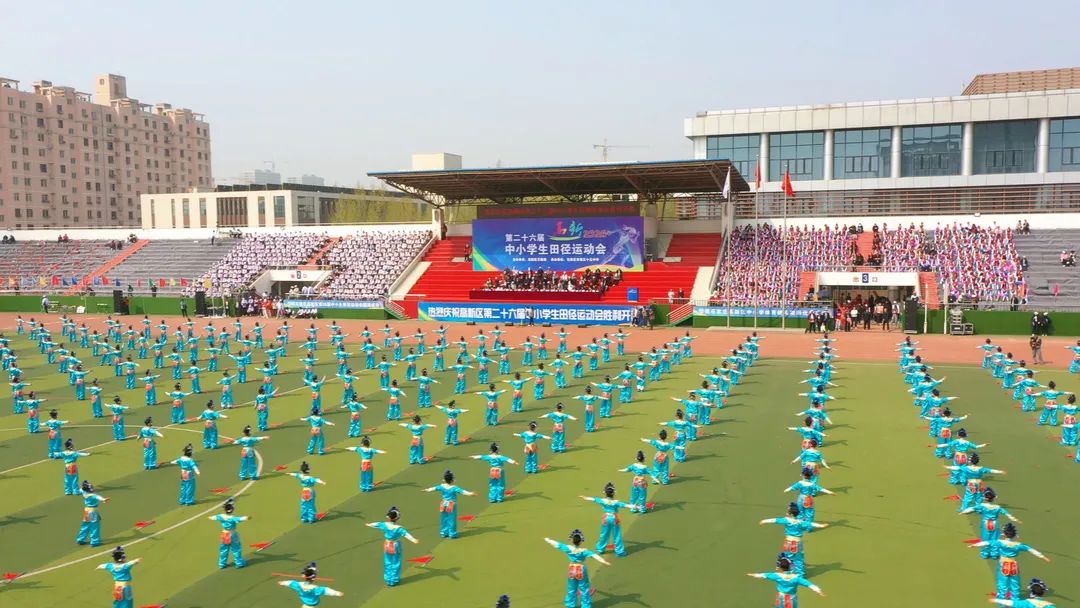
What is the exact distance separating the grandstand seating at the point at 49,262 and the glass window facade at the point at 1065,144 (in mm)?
74064

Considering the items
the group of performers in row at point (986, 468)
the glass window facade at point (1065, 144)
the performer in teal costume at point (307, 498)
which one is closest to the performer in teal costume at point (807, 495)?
the group of performers in row at point (986, 468)

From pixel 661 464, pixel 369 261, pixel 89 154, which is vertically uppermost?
pixel 89 154

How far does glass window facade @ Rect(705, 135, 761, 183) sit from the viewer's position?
2616 inches

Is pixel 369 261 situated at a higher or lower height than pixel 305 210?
lower

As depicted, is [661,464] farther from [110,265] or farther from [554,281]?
[110,265]

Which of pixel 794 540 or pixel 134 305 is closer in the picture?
pixel 794 540

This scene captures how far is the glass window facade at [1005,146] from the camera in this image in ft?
195

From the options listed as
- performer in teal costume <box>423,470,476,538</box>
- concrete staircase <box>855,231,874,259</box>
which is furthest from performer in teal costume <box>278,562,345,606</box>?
concrete staircase <box>855,231,874,259</box>

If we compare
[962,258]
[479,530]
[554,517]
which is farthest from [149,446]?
[962,258]

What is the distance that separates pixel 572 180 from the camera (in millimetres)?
56094

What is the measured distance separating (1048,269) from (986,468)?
37.3 meters

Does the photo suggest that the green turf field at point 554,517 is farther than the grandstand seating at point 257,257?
No

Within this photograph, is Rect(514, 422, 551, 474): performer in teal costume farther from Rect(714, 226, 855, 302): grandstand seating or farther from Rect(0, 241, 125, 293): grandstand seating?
Rect(0, 241, 125, 293): grandstand seating

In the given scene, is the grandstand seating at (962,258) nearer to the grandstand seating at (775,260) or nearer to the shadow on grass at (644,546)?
the grandstand seating at (775,260)
